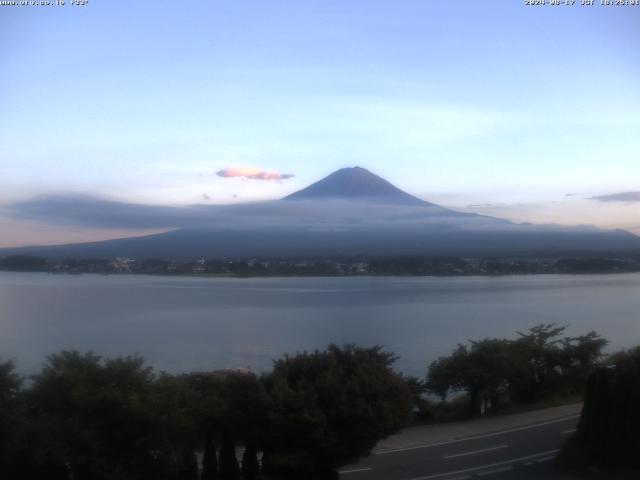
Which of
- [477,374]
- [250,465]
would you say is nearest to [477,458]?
[250,465]

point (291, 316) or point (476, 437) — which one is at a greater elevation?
point (291, 316)

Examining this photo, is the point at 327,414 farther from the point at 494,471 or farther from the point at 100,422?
the point at 100,422

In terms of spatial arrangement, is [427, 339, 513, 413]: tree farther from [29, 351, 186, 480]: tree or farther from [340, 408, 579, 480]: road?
[29, 351, 186, 480]: tree

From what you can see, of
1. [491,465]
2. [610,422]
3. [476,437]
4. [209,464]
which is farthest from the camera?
[476,437]

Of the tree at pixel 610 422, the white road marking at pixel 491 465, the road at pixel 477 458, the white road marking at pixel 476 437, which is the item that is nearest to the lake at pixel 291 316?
the white road marking at pixel 476 437

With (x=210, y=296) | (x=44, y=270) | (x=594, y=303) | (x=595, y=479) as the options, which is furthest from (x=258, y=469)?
(x=44, y=270)

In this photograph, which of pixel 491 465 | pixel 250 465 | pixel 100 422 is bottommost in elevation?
pixel 491 465
